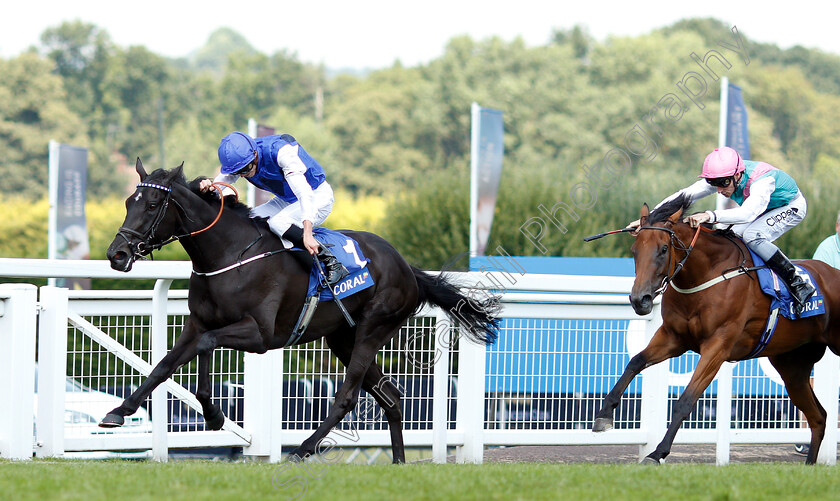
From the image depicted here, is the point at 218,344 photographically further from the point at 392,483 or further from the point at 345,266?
the point at 392,483

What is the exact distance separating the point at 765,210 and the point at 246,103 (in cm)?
6143

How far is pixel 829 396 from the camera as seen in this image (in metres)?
6.84

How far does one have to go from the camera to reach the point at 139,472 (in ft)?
14.1

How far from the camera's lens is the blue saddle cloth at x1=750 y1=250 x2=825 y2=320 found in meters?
5.73

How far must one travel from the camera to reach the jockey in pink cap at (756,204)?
5.57m

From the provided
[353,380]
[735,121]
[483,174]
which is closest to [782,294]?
[353,380]

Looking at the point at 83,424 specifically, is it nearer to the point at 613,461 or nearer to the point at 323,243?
the point at 323,243

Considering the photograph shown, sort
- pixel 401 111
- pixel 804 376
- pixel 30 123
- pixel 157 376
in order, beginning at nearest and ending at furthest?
pixel 157 376
pixel 804 376
pixel 30 123
pixel 401 111

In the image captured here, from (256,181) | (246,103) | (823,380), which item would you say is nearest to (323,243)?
(256,181)

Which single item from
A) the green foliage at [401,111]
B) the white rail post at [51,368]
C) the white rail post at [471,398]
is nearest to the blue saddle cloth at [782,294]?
the white rail post at [471,398]

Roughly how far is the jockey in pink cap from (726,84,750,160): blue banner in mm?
11175

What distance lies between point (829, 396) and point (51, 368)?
5.06 metres

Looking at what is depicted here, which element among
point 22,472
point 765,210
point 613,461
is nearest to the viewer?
point 22,472

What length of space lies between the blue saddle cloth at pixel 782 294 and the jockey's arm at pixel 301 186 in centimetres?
257
